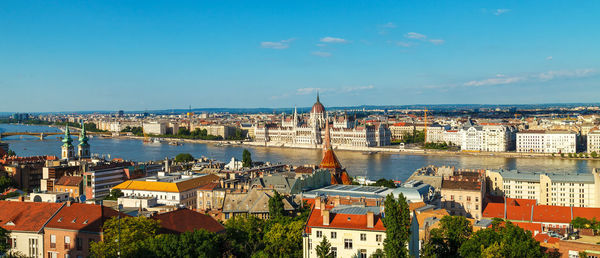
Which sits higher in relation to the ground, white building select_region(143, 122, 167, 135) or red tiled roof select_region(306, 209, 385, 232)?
red tiled roof select_region(306, 209, 385, 232)

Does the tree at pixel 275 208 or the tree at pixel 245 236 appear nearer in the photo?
the tree at pixel 245 236

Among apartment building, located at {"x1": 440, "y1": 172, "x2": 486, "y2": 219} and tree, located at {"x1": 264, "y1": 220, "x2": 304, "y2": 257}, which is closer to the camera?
tree, located at {"x1": 264, "y1": 220, "x2": 304, "y2": 257}

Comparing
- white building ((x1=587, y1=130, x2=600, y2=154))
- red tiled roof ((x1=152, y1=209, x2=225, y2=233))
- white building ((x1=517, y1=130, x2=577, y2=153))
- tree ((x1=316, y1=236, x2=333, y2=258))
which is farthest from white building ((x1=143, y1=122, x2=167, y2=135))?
tree ((x1=316, y1=236, x2=333, y2=258))

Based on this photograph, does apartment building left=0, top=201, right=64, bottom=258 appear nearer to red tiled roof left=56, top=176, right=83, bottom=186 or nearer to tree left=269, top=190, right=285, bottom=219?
tree left=269, top=190, right=285, bottom=219

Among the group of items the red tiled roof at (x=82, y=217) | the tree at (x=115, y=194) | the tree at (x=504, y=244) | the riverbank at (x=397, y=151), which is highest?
the red tiled roof at (x=82, y=217)

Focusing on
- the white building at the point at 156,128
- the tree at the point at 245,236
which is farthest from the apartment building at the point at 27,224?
the white building at the point at 156,128

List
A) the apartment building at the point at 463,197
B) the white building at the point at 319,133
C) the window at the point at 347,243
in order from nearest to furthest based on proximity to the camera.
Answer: the window at the point at 347,243, the apartment building at the point at 463,197, the white building at the point at 319,133

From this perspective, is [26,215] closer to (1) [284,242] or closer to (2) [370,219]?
(1) [284,242]

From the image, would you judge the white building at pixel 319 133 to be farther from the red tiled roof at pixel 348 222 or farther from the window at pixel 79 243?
the red tiled roof at pixel 348 222
